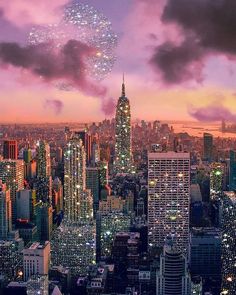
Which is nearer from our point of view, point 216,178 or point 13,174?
point 216,178

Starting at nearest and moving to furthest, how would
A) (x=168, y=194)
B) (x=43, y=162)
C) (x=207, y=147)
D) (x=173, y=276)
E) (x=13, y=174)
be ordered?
1. (x=173, y=276)
2. (x=207, y=147)
3. (x=168, y=194)
4. (x=13, y=174)
5. (x=43, y=162)

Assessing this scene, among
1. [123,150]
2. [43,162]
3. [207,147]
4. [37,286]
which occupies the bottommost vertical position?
[37,286]

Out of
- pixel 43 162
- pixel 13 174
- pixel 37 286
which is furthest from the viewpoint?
pixel 43 162

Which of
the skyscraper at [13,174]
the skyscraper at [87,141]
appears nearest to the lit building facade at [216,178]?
the skyscraper at [87,141]

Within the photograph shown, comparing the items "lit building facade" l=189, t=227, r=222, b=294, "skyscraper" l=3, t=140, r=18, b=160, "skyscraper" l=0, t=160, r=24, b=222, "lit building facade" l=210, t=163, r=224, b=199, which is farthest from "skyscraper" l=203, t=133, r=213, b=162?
"skyscraper" l=0, t=160, r=24, b=222

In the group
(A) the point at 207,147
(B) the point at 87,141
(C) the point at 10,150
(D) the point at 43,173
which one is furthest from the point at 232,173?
(C) the point at 10,150

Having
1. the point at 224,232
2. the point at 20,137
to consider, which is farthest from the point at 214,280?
the point at 20,137

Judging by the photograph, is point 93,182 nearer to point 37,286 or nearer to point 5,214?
point 5,214
